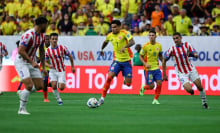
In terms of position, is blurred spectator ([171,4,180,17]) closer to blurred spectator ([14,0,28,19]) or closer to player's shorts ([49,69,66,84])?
blurred spectator ([14,0,28,19])

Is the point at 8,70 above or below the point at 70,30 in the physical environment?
below

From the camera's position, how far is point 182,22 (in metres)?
27.1

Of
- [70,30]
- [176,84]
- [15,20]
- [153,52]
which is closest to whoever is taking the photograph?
[153,52]

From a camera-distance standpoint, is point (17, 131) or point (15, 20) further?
point (15, 20)

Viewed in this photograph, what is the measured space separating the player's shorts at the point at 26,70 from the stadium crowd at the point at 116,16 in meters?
14.2

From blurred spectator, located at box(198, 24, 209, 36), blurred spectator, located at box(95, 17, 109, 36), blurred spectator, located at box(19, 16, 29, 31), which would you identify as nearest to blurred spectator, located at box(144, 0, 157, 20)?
blurred spectator, located at box(95, 17, 109, 36)

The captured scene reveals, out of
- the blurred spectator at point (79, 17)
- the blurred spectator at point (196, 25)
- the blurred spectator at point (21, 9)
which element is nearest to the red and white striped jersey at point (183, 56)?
the blurred spectator at point (196, 25)

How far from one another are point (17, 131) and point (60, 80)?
340 inches

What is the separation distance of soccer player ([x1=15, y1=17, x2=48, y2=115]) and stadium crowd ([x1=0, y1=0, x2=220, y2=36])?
14.2m

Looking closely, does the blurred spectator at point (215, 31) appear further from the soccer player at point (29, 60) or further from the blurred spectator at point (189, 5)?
the soccer player at point (29, 60)

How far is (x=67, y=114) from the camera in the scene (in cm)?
1343

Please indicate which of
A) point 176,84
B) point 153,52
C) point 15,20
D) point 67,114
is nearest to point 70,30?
point 15,20

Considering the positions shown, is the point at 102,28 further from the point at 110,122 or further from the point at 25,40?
the point at 110,122

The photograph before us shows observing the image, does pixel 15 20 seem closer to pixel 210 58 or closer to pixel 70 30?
pixel 70 30
